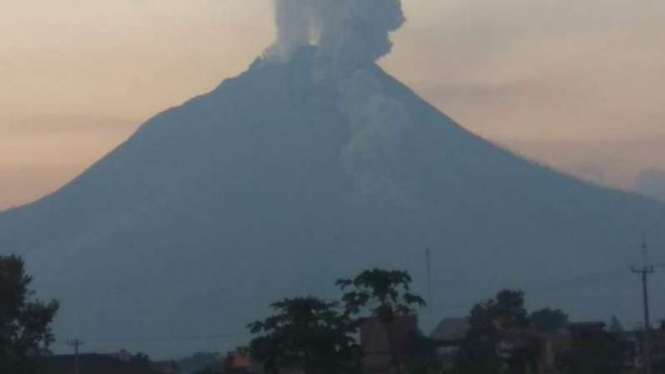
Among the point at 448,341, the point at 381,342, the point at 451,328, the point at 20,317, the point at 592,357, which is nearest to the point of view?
the point at 20,317

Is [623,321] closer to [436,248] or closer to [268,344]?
[436,248]

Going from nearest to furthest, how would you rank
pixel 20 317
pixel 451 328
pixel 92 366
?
1. pixel 20 317
2. pixel 92 366
3. pixel 451 328

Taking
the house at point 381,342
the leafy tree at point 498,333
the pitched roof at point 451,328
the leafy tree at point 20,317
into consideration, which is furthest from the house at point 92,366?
the pitched roof at point 451,328

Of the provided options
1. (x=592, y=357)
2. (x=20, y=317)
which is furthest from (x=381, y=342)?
(x=20, y=317)

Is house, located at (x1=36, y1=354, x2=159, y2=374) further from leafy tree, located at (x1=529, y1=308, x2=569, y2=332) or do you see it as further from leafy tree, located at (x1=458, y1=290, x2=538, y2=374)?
leafy tree, located at (x1=529, y1=308, x2=569, y2=332)

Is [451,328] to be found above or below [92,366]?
above

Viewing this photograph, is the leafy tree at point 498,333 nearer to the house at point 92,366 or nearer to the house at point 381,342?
the house at point 381,342

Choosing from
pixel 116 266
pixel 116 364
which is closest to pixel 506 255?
pixel 116 266

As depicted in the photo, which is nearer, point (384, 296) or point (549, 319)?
point (384, 296)

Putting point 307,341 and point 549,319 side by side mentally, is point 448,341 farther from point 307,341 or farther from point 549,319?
point 549,319
